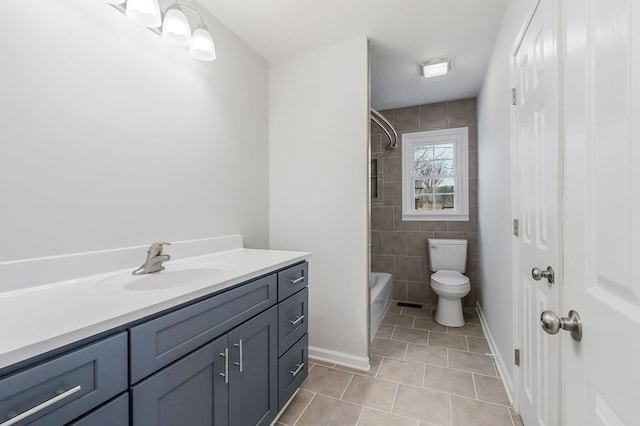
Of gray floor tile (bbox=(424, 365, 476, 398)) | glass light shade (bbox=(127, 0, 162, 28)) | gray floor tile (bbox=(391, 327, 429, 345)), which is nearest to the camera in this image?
glass light shade (bbox=(127, 0, 162, 28))

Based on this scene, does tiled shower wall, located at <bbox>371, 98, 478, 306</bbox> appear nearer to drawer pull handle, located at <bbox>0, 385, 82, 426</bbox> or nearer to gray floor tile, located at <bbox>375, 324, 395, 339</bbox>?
gray floor tile, located at <bbox>375, 324, 395, 339</bbox>

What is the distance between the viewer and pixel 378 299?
2.68m

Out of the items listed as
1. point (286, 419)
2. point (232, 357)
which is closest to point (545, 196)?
point (232, 357)

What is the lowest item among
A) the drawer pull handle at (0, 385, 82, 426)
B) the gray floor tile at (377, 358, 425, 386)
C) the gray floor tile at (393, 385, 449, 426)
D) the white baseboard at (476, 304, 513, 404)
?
the gray floor tile at (377, 358, 425, 386)

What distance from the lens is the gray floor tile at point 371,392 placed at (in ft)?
5.33

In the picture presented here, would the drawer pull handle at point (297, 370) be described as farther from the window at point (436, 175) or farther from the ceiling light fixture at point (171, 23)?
the window at point (436, 175)

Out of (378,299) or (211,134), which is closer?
(211,134)

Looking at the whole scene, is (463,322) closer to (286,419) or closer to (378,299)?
(378,299)

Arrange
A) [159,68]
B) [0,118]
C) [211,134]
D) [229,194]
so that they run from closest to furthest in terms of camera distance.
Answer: [0,118]
[159,68]
[211,134]
[229,194]

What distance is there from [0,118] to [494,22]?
8.75 feet

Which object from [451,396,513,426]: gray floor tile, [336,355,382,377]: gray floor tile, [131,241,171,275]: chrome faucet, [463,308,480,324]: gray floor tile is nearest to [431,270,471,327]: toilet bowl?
[463,308,480,324]: gray floor tile

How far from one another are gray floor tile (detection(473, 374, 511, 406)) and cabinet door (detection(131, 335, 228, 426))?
1.55m

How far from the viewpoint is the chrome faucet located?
4.13ft

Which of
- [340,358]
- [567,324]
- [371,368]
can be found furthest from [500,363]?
[567,324]
